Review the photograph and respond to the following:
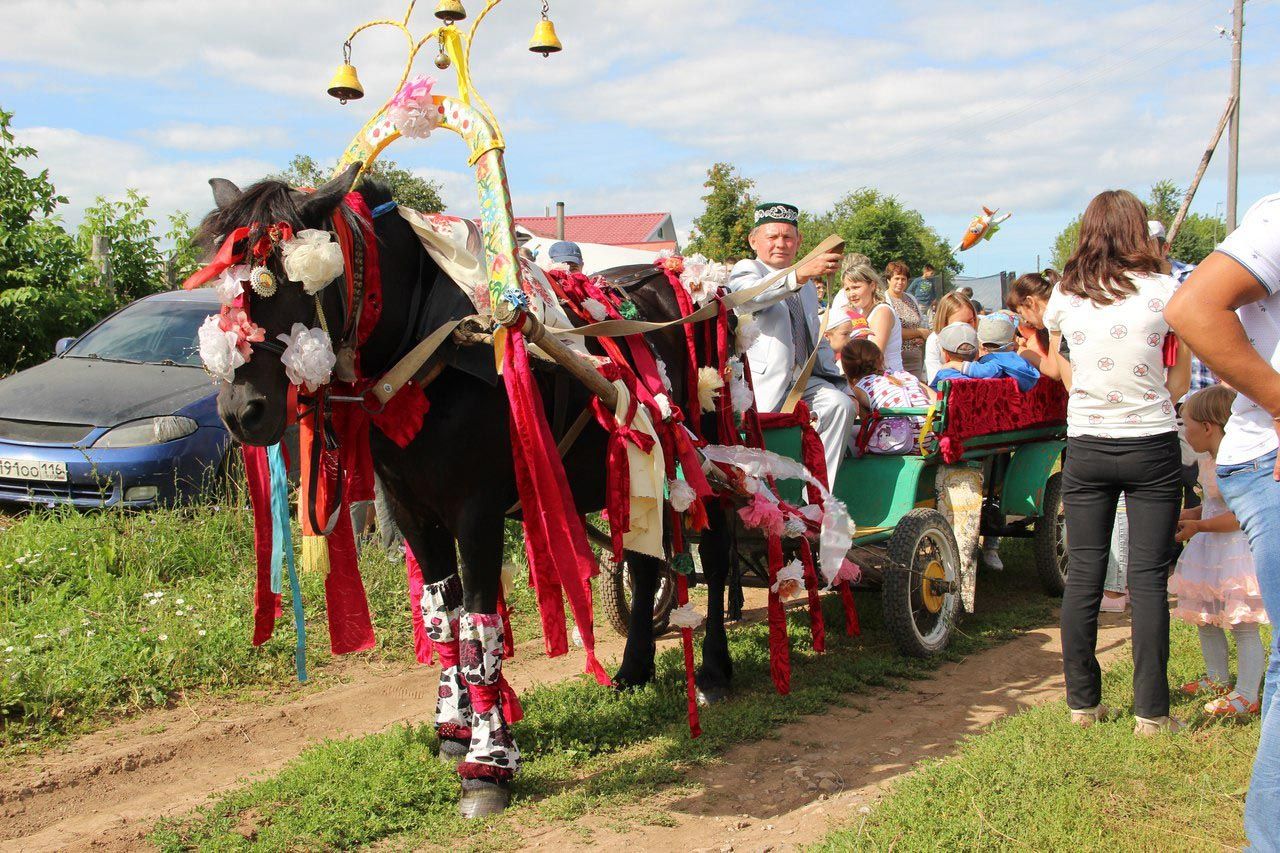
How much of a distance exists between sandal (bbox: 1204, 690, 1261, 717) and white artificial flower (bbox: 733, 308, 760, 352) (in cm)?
258

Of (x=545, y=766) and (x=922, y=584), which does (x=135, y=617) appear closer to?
(x=545, y=766)

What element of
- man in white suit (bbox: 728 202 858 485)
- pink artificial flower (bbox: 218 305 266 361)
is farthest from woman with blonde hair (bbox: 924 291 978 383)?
pink artificial flower (bbox: 218 305 266 361)

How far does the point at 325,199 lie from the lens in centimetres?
329

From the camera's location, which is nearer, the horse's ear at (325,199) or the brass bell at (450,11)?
the horse's ear at (325,199)

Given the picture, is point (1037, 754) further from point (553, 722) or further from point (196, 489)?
point (196, 489)

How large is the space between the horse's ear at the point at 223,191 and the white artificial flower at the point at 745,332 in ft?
8.27

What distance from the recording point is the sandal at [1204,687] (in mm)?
4457

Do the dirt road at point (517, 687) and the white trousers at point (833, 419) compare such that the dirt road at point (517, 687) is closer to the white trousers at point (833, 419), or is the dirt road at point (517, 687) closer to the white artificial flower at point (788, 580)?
the white artificial flower at point (788, 580)

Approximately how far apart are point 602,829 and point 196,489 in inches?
165

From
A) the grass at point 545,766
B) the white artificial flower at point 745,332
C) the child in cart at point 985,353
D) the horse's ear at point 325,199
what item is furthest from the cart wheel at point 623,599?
the horse's ear at point 325,199

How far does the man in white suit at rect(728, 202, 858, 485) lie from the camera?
18.5 feet

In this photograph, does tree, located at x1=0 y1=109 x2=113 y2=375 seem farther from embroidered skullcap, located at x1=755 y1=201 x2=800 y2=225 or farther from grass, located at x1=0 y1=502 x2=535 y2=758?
embroidered skullcap, located at x1=755 y1=201 x2=800 y2=225

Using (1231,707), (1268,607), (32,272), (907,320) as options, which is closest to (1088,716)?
(1231,707)

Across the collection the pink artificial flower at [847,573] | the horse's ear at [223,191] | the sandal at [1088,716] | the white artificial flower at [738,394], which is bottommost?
the sandal at [1088,716]
